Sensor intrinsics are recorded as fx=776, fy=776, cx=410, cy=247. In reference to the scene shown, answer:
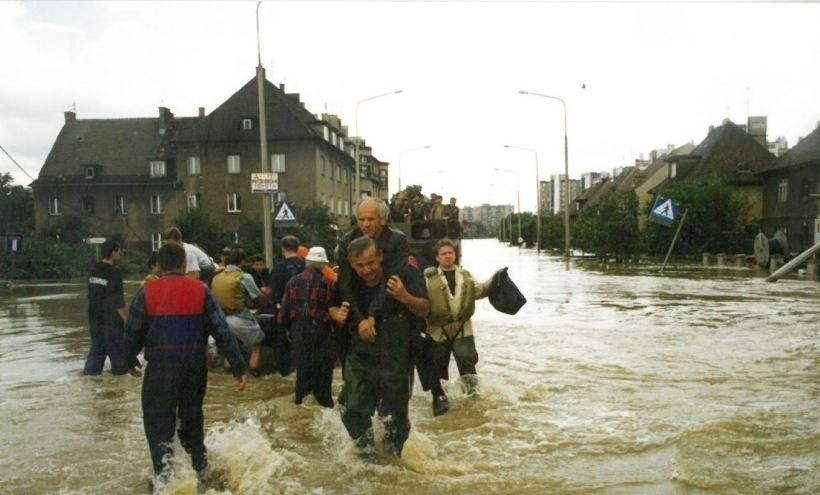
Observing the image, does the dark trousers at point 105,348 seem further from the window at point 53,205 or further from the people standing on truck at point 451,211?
the window at point 53,205

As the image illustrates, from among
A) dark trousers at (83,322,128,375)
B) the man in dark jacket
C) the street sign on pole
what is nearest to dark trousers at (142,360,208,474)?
the man in dark jacket

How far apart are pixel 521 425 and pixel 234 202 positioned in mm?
47680

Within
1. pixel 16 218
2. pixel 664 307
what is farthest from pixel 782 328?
pixel 16 218

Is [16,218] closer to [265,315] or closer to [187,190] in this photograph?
[187,190]

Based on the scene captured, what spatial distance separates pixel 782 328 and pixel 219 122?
4558 cm

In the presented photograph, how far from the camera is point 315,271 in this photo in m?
7.68

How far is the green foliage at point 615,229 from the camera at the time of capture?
144 feet

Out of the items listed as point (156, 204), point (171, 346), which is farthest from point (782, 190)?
point (171, 346)

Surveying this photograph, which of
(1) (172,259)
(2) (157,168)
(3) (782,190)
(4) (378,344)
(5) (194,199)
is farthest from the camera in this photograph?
(2) (157,168)

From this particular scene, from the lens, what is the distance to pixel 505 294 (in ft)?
26.1

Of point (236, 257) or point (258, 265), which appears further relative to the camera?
point (258, 265)

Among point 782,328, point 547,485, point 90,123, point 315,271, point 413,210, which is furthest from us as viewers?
point 90,123

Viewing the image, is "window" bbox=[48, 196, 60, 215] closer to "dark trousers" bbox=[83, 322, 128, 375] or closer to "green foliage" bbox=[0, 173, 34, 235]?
"green foliage" bbox=[0, 173, 34, 235]

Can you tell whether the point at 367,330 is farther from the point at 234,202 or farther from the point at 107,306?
the point at 234,202
